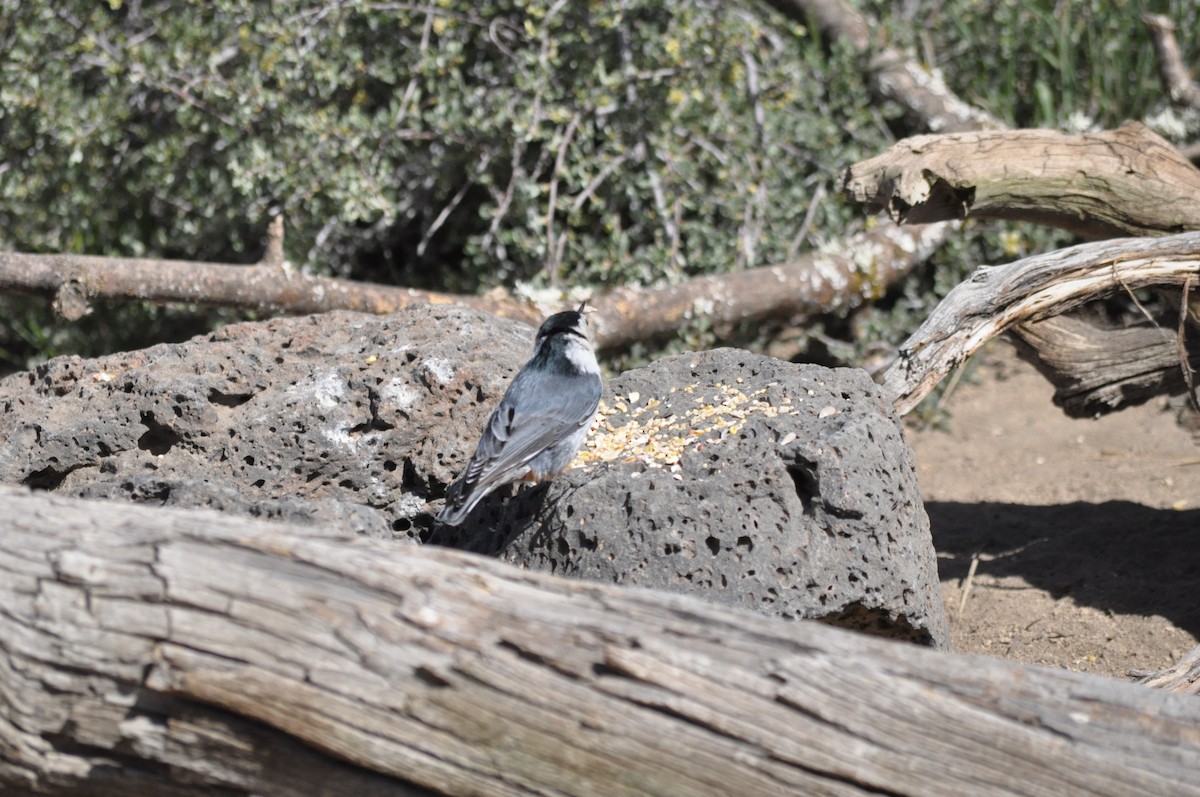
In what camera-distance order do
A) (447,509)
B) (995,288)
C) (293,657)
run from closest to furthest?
(293,657) → (447,509) → (995,288)

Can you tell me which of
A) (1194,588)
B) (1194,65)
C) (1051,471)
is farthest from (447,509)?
(1194,65)

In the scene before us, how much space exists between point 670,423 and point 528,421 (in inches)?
19.8

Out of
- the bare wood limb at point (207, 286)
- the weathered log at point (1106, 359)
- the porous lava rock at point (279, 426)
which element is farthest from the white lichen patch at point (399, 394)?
the weathered log at point (1106, 359)

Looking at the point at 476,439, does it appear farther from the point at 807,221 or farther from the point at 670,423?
the point at 807,221

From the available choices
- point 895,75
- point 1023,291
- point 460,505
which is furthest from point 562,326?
point 895,75

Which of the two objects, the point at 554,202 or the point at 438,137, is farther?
the point at 438,137

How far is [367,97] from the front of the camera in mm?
6422

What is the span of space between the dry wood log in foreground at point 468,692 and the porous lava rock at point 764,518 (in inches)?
30.3

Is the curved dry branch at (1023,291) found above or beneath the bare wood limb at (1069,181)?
beneath

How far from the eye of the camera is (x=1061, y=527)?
→ 4781 millimetres

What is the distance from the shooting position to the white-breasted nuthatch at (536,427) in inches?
125

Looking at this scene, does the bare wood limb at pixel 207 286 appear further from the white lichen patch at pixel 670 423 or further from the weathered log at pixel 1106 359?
the weathered log at pixel 1106 359

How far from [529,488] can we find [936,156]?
184 centimetres

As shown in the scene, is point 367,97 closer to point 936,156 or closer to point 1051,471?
point 936,156
